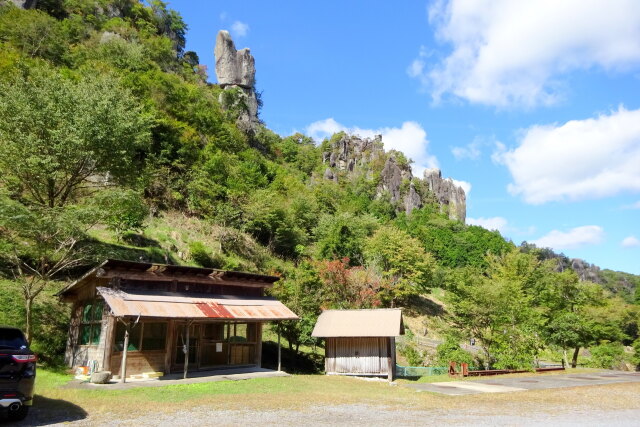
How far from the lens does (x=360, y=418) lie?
10641mm

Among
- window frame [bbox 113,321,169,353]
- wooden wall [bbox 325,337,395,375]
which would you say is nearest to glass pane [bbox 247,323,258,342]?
wooden wall [bbox 325,337,395,375]

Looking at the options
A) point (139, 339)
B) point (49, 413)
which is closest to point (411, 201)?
point (139, 339)

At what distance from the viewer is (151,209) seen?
3481cm

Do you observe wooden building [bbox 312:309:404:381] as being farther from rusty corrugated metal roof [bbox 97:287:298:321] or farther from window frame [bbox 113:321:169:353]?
window frame [bbox 113:321:169:353]

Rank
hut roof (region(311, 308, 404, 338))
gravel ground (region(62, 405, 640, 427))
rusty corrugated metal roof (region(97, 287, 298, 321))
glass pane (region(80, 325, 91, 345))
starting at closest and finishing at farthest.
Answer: gravel ground (region(62, 405, 640, 427))
rusty corrugated metal roof (region(97, 287, 298, 321))
glass pane (region(80, 325, 91, 345))
hut roof (region(311, 308, 404, 338))

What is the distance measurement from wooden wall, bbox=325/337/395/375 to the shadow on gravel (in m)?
13.0

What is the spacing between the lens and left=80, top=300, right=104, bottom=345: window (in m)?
16.3

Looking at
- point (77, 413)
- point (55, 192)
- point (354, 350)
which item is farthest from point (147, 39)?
point (77, 413)

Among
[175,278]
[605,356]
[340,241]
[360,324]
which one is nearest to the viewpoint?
[175,278]

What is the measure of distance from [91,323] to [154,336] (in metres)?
2.47

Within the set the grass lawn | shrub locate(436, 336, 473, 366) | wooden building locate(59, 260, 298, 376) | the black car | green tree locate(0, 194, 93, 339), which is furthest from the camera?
shrub locate(436, 336, 473, 366)

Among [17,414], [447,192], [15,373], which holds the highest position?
[447,192]

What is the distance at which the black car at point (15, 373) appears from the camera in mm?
7852

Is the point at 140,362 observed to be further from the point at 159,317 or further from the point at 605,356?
the point at 605,356
